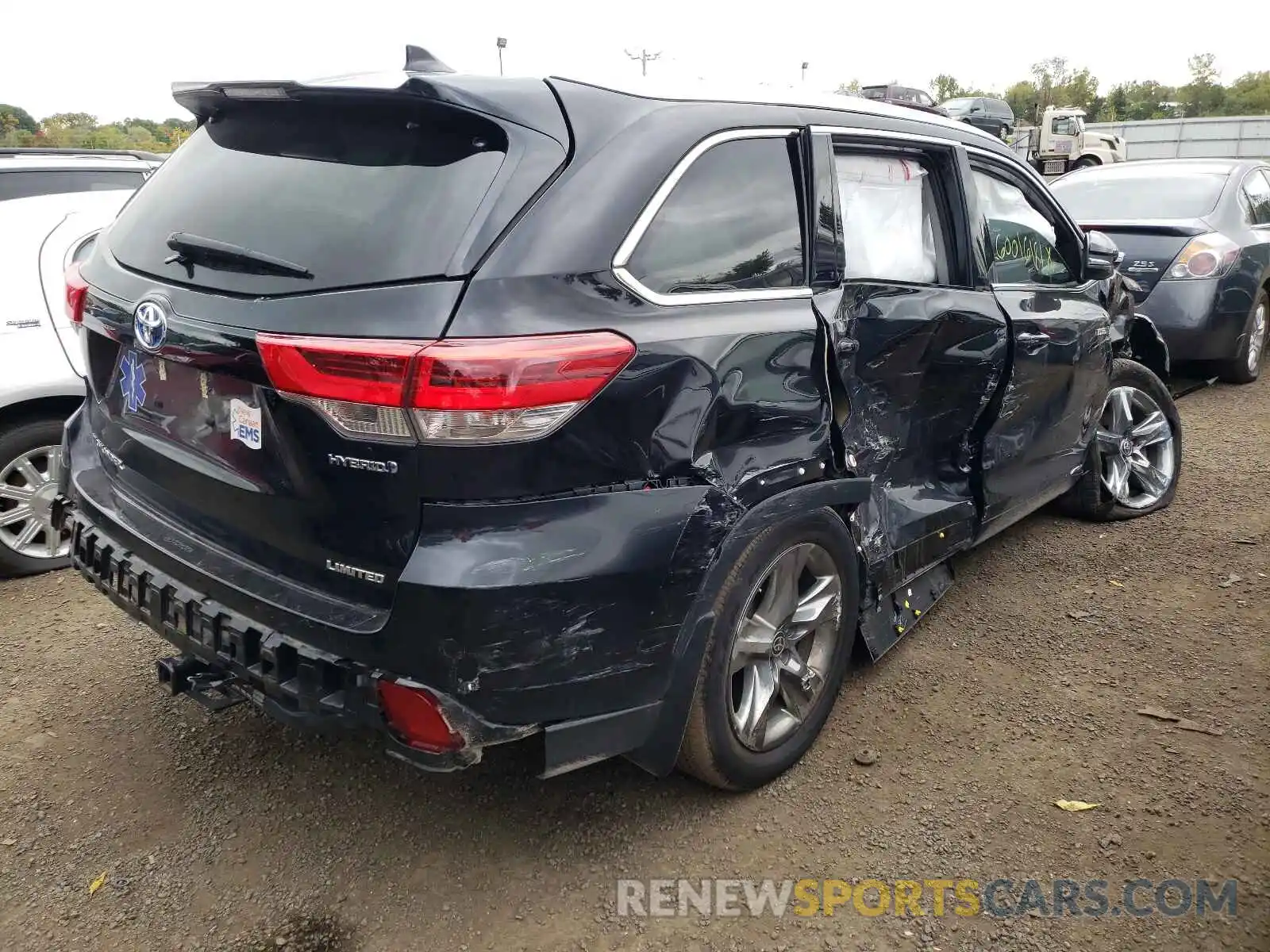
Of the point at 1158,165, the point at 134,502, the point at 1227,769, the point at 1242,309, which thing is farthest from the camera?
the point at 1158,165

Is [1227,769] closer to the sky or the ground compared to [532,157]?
closer to the ground

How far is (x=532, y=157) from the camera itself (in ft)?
6.64

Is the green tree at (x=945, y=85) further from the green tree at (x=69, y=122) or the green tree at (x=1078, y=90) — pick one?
the green tree at (x=69, y=122)

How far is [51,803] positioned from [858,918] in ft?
7.17

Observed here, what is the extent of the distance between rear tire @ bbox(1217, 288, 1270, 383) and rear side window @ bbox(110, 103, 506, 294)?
657 cm

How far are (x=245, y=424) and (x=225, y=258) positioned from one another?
1.25 ft

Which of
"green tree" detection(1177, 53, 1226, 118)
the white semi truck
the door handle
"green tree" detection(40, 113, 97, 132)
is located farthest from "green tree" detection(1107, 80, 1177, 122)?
the door handle

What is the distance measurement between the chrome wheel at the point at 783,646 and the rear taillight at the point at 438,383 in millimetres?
848

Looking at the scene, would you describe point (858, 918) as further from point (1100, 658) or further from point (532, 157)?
point (532, 157)

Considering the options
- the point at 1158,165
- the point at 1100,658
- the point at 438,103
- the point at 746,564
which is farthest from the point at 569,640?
the point at 1158,165

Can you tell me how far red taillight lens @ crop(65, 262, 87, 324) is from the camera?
261 cm

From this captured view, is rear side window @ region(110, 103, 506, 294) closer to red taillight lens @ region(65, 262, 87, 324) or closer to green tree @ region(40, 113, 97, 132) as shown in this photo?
red taillight lens @ region(65, 262, 87, 324)

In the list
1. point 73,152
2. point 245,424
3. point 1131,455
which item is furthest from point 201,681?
point 1131,455

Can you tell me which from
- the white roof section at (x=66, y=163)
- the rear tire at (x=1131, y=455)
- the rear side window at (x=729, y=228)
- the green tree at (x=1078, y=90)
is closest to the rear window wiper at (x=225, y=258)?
the rear side window at (x=729, y=228)
